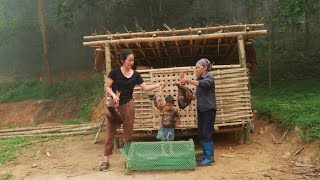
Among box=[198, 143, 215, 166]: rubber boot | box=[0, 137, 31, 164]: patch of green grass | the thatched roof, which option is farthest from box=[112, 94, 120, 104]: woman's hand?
box=[0, 137, 31, 164]: patch of green grass

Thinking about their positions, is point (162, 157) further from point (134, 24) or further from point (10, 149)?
point (134, 24)

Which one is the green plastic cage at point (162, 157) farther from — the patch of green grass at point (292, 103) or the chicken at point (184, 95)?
the patch of green grass at point (292, 103)

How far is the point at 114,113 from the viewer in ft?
19.2

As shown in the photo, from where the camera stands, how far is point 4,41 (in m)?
19.9

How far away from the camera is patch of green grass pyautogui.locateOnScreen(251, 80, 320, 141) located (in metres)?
7.12

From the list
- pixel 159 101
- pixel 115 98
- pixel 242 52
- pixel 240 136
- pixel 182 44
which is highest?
pixel 182 44

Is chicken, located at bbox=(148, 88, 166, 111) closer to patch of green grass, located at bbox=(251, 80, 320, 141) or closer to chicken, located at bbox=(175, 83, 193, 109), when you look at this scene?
chicken, located at bbox=(175, 83, 193, 109)

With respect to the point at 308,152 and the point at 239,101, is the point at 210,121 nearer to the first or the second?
the point at 239,101

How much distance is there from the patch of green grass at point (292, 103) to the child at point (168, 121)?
2.52 metres

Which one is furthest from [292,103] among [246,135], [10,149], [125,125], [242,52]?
[10,149]

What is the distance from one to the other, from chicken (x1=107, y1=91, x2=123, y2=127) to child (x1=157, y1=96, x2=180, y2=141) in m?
0.91

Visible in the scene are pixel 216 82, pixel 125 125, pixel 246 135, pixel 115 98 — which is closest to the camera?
pixel 115 98

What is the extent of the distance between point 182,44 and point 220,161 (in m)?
3.12

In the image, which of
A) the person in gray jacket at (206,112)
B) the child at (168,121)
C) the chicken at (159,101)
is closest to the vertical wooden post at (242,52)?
the person in gray jacket at (206,112)
